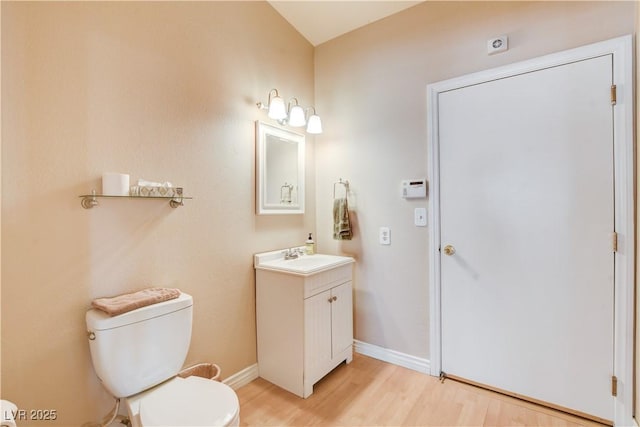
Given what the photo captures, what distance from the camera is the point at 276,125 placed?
2264 millimetres

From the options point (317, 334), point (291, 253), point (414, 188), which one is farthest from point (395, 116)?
point (317, 334)

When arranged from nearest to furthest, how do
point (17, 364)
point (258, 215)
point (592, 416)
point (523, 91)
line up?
point (17, 364) < point (592, 416) < point (523, 91) < point (258, 215)

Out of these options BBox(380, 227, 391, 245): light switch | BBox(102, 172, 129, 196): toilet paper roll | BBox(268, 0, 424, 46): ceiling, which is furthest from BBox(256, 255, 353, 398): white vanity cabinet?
BBox(268, 0, 424, 46): ceiling

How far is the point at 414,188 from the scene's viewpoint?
212 centimetres

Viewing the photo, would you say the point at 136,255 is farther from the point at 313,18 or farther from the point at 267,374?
the point at 313,18

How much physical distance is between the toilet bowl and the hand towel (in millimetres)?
1381

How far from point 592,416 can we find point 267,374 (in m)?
1.92

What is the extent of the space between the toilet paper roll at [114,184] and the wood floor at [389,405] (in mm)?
1402

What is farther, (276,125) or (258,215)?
(276,125)

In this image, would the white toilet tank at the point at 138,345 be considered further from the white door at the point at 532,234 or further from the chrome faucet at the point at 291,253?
the white door at the point at 532,234

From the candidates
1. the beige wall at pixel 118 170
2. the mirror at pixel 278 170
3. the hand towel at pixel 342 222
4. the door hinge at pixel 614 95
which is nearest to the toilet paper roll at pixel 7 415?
the beige wall at pixel 118 170

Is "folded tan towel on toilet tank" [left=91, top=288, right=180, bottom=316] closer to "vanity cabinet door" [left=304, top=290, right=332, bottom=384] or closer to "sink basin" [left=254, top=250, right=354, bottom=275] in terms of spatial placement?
"sink basin" [left=254, top=250, right=354, bottom=275]

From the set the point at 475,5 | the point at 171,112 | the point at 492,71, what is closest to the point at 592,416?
the point at 492,71

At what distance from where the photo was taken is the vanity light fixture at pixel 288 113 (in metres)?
A: 2.09
